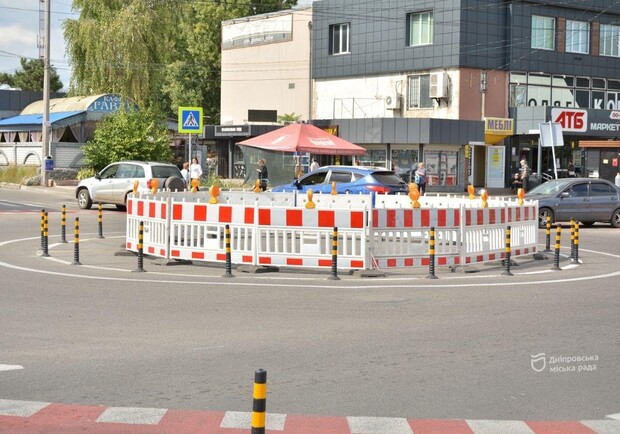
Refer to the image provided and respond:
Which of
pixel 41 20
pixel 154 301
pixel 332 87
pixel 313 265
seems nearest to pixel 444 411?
pixel 154 301

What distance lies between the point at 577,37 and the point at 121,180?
30.3 metres

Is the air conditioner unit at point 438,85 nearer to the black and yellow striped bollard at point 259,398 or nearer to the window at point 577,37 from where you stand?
the window at point 577,37

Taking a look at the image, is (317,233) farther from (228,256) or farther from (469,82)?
(469,82)

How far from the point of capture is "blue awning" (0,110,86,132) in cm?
4788

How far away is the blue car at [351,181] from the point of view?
2758cm

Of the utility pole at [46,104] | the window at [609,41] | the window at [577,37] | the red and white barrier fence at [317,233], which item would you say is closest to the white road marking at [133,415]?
the red and white barrier fence at [317,233]

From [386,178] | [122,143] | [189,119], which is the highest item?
[189,119]

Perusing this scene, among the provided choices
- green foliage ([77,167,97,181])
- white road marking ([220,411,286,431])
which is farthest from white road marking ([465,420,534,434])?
green foliage ([77,167,97,181])

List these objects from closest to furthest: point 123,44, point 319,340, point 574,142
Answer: point 319,340, point 123,44, point 574,142

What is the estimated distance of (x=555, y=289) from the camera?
1413cm

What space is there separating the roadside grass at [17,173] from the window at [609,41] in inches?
1232

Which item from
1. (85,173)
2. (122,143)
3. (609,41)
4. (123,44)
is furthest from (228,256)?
(609,41)

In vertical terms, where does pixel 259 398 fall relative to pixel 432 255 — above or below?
above

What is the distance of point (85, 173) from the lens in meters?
44.3
